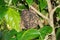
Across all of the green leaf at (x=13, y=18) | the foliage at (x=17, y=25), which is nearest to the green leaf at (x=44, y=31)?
the foliage at (x=17, y=25)

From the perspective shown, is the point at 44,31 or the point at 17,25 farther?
the point at 17,25

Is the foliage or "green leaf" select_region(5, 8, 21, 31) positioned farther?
"green leaf" select_region(5, 8, 21, 31)

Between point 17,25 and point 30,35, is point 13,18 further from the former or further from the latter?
point 30,35

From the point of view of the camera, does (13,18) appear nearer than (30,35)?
No

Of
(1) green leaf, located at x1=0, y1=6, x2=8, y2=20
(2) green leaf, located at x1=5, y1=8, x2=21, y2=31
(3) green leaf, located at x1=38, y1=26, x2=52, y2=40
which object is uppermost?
(1) green leaf, located at x1=0, y1=6, x2=8, y2=20

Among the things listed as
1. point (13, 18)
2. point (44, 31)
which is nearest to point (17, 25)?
point (13, 18)

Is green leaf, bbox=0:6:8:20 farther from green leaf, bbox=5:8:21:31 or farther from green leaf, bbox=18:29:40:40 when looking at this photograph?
green leaf, bbox=18:29:40:40

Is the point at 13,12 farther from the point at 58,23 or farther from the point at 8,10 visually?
the point at 58,23

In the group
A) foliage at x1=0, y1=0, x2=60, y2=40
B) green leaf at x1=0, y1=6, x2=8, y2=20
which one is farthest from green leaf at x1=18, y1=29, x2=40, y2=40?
green leaf at x1=0, y1=6, x2=8, y2=20

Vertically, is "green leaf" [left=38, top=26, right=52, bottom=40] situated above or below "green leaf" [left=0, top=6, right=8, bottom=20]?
below

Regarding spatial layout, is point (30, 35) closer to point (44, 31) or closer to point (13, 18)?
point (44, 31)

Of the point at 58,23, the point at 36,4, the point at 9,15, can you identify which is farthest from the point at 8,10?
the point at 58,23
